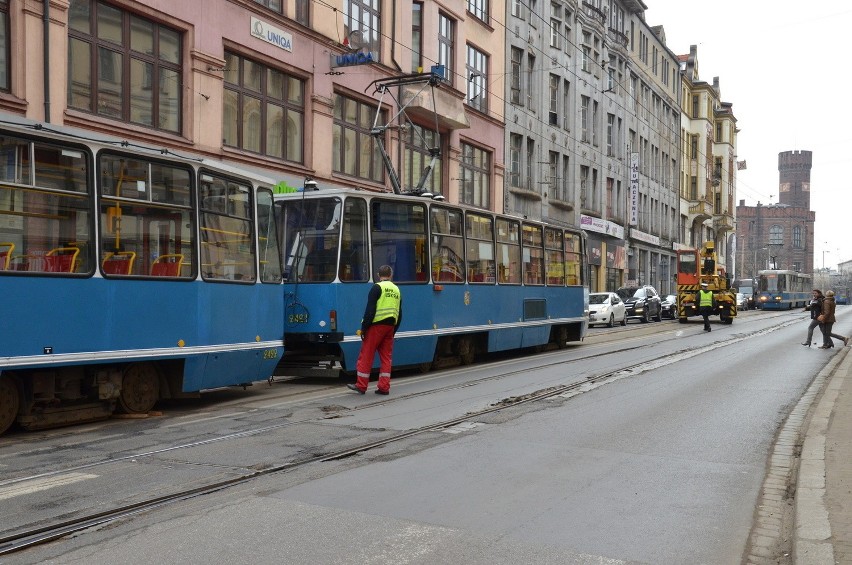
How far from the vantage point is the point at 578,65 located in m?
47.4

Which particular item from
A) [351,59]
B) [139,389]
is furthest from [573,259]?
[139,389]

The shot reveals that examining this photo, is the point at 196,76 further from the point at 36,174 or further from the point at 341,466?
the point at 341,466

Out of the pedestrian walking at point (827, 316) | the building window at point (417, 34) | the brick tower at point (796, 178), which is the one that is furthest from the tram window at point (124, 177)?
the brick tower at point (796, 178)

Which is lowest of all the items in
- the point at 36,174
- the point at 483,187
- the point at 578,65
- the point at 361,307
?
the point at 361,307

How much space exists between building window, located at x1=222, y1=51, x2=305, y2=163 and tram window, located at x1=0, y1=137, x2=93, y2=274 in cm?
1210

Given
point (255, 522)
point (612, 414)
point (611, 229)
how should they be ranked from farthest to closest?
1. point (611, 229)
2. point (612, 414)
3. point (255, 522)

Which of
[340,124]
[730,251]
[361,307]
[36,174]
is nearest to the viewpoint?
[36,174]

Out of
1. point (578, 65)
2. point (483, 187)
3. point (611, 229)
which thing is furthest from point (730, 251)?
point (483, 187)

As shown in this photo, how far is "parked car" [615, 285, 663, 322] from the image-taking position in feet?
134

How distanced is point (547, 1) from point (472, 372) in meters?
30.3

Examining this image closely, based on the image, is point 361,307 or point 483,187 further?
point 483,187

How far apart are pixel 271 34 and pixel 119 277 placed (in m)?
14.1

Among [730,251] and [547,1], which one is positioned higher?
[547,1]

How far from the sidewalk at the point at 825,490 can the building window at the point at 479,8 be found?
2632 cm
